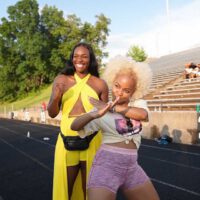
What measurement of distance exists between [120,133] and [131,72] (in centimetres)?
46

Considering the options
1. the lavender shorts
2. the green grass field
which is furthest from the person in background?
Result: the green grass field

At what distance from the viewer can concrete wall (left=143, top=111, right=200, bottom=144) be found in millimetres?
12039

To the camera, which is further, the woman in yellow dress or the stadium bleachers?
the stadium bleachers

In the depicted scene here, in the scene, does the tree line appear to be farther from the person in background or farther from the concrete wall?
the person in background

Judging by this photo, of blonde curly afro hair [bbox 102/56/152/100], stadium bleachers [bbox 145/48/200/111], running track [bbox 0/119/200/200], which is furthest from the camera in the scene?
stadium bleachers [bbox 145/48/200/111]

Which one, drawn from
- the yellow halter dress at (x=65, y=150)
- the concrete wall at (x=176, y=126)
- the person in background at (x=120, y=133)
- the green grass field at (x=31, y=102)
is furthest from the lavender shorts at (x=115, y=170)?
the green grass field at (x=31, y=102)

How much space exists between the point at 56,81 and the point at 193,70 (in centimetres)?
147

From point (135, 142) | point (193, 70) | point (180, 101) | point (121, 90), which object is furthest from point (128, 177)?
point (180, 101)

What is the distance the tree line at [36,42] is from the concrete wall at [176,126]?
43231 mm

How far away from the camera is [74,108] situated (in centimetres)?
343

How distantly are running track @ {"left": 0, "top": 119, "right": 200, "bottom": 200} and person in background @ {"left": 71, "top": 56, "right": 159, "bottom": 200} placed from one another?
285 centimetres

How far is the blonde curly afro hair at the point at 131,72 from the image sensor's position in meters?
2.89

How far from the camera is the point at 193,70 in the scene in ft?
13.4

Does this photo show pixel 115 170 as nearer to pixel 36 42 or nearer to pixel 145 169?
pixel 145 169
